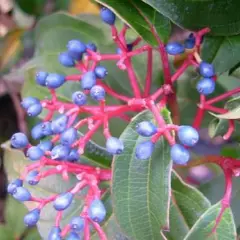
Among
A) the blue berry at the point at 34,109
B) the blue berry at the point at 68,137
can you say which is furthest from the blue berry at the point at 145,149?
the blue berry at the point at 34,109

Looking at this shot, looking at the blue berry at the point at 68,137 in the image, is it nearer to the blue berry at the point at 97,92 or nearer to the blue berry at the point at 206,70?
the blue berry at the point at 97,92

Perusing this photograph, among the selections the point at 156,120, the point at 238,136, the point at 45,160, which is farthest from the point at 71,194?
the point at 238,136

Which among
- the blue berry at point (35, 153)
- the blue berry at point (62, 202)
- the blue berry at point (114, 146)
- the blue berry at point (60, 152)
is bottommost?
the blue berry at point (62, 202)

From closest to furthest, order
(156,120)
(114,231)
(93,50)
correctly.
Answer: (156,120)
(93,50)
(114,231)

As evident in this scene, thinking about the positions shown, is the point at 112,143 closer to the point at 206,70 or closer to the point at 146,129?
the point at 146,129

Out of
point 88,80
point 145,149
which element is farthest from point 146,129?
point 88,80

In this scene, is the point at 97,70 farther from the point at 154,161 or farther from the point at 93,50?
the point at 154,161

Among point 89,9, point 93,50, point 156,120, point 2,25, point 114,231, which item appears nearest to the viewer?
point 156,120
